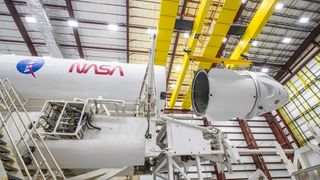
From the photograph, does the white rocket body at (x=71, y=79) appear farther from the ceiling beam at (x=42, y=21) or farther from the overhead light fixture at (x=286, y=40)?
the overhead light fixture at (x=286, y=40)

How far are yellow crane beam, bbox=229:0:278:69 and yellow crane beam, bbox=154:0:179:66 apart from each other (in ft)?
9.75

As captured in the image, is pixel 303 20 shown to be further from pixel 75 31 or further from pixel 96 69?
pixel 75 31

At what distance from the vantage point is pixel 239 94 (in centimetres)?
383

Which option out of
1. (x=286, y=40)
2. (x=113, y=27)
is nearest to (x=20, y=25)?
(x=113, y=27)

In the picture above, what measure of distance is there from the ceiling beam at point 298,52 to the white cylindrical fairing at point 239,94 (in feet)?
41.1

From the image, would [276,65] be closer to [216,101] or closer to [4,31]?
[216,101]

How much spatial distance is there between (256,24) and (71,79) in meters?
7.42

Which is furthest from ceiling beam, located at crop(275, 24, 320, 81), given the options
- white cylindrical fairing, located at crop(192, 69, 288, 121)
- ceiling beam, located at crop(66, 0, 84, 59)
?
ceiling beam, located at crop(66, 0, 84, 59)

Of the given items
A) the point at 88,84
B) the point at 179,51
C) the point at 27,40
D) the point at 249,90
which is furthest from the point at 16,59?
the point at 179,51

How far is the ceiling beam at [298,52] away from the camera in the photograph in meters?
13.1

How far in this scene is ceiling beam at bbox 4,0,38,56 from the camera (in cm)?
969

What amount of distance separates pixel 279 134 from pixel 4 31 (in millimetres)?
19902

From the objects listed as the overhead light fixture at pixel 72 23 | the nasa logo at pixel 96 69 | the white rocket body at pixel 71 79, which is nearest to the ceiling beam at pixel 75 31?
the overhead light fixture at pixel 72 23

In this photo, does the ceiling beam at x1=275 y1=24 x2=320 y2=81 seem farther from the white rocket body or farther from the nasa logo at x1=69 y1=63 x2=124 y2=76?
the nasa logo at x1=69 y1=63 x2=124 y2=76
